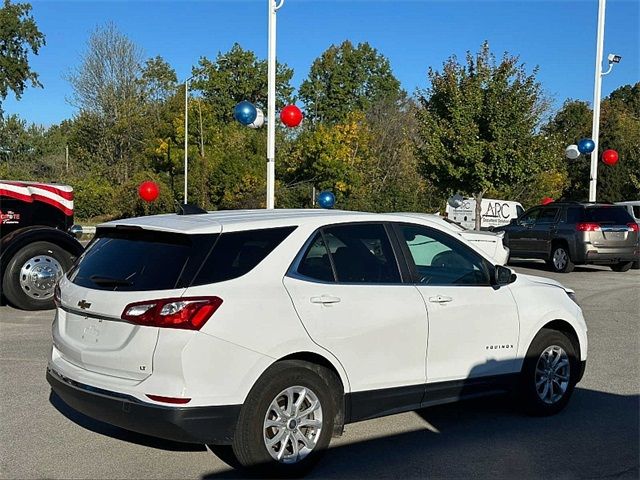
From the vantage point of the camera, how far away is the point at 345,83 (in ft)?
248

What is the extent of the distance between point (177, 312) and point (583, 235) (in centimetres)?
1451

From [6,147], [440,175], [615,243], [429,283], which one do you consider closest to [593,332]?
[429,283]

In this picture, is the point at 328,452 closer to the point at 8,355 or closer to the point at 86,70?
the point at 8,355

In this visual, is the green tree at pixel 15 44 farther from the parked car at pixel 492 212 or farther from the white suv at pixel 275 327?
the white suv at pixel 275 327

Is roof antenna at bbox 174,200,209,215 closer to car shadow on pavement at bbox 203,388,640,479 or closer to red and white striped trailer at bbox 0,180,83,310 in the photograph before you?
car shadow on pavement at bbox 203,388,640,479

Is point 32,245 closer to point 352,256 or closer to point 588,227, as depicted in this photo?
point 352,256

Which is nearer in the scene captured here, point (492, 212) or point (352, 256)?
point (352, 256)

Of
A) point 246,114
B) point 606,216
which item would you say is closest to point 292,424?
point 246,114

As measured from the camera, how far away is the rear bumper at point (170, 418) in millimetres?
3928

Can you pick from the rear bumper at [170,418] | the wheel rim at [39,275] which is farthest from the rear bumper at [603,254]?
the rear bumper at [170,418]

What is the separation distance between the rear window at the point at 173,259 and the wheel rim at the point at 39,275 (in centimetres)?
558

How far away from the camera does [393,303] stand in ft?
15.7

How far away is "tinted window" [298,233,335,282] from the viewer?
4.51 m

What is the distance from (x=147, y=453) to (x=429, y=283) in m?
2.30
